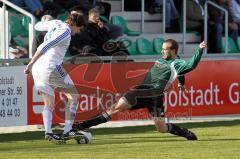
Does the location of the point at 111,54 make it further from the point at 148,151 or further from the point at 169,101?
the point at 148,151

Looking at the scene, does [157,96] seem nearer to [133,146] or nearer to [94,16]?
[133,146]

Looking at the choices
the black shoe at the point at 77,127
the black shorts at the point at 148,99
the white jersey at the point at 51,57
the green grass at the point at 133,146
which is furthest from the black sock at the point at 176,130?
the white jersey at the point at 51,57

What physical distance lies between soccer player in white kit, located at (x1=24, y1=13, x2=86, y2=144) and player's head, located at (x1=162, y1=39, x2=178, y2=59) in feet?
4.26

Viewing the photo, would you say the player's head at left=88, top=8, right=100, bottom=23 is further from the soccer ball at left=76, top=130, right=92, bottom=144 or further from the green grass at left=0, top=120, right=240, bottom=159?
the soccer ball at left=76, top=130, right=92, bottom=144

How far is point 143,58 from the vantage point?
17.8m

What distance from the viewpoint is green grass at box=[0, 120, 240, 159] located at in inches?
490

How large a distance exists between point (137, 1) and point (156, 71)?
26.5ft

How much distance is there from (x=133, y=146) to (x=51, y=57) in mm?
1814

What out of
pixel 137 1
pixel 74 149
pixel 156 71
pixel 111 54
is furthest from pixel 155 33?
pixel 74 149

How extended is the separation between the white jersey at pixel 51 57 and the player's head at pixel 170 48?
4.87ft

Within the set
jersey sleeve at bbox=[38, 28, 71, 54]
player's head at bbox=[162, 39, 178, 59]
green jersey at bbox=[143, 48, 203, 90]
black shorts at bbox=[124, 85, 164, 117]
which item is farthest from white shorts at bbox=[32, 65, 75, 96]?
player's head at bbox=[162, 39, 178, 59]

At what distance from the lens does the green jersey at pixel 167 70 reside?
46.0ft

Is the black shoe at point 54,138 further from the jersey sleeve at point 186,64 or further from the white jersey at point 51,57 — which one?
the jersey sleeve at point 186,64

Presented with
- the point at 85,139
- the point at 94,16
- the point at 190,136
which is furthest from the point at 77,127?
the point at 94,16
